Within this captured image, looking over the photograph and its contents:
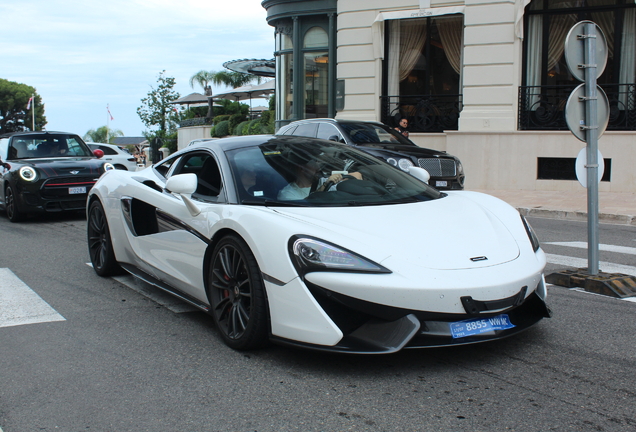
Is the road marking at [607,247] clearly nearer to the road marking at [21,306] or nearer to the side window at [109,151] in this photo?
the road marking at [21,306]

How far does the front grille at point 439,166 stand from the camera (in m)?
12.2

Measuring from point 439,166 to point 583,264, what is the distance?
5.46 meters

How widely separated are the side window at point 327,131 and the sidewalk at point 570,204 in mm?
3581

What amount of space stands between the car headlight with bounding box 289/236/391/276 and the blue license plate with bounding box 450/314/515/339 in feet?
1.54


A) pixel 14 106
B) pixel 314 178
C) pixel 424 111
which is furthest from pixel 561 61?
pixel 14 106

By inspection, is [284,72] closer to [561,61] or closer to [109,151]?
[109,151]

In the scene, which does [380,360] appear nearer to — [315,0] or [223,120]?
[315,0]

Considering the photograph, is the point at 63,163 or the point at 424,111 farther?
the point at 424,111

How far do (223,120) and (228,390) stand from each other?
107 ft

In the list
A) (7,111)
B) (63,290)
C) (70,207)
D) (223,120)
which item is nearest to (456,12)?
(70,207)

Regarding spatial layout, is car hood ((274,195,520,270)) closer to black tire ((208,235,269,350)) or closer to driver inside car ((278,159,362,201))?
driver inside car ((278,159,362,201))

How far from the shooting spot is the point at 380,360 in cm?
383

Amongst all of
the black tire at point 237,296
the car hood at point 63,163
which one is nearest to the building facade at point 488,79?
the car hood at point 63,163

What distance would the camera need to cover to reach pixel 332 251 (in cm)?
356
